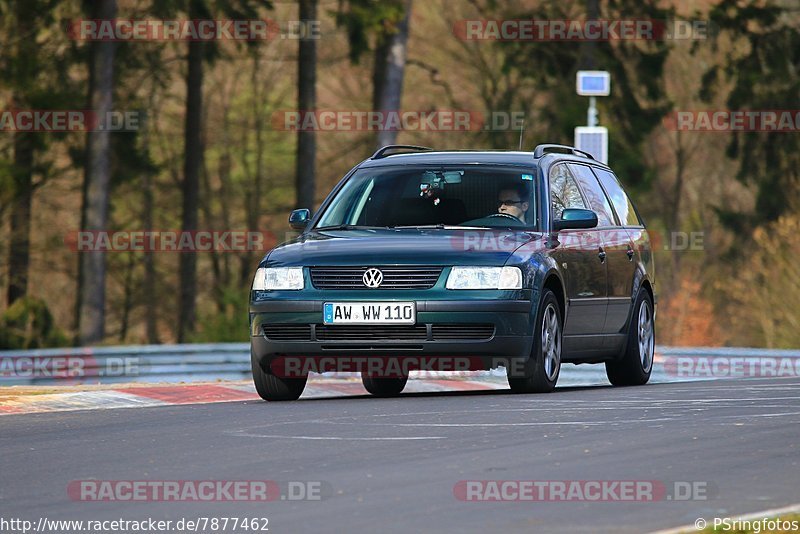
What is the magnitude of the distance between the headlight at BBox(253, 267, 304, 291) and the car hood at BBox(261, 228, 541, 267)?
0.16 ft

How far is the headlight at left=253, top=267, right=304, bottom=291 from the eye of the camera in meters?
13.4

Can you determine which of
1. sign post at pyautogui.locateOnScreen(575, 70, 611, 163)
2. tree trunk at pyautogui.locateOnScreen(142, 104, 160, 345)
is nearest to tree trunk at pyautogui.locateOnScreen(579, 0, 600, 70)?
tree trunk at pyautogui.locateOnScreen(142, 104, 160, 345)

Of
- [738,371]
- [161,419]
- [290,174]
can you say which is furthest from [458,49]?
[161,419]

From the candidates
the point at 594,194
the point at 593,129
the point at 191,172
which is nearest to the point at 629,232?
the point at 594,194

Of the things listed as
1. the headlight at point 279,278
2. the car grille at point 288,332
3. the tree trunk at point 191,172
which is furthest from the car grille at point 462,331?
the tree trunk at point 191,172

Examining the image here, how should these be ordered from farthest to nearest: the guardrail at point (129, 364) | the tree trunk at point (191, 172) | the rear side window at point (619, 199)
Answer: the tree trunk at point (191, 172) < the guardrail at point (129, 364) < the rear side window at point (619, 199)

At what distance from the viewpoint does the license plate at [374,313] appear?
13086mm

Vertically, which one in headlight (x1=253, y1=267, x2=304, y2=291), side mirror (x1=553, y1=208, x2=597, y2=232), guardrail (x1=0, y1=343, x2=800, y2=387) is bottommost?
guardrail (x1=0, y1=343, x2=800, y2=387)

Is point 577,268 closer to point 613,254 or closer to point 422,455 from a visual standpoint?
point 613,254

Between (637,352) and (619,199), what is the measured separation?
5.00ft

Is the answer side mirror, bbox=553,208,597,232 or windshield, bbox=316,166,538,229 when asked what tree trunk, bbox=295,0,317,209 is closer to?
→ windshield, bbox=316,166,538,229

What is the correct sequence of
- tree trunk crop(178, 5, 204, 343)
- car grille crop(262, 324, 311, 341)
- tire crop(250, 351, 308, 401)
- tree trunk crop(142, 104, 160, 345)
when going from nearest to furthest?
car grille crop(262, 324, 311, 341)
tire crop(250, 351, 308, 401)
tree trunk crop(178, 5, 204, 343)
tree trunk crop(142, 104, 160, 345)

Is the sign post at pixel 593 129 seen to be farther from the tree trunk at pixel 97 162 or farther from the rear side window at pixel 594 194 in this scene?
the tree trunk at pixel 97 162

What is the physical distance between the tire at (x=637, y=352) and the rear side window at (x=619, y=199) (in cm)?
71
